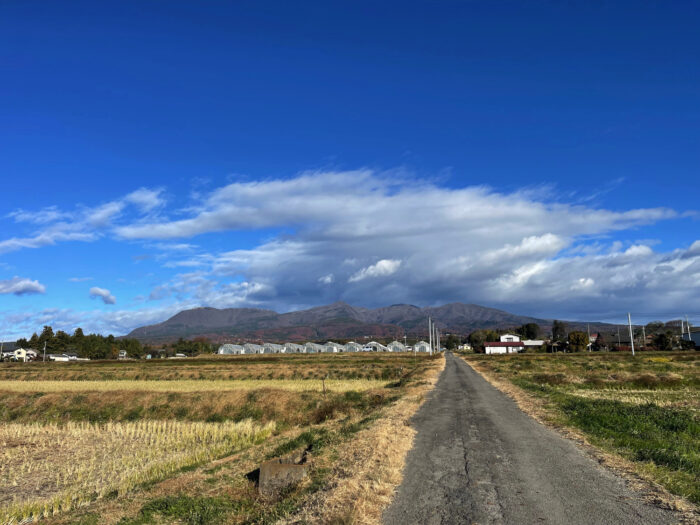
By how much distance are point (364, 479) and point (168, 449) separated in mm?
13147

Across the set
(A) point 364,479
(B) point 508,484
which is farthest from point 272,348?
(B) point 508,484

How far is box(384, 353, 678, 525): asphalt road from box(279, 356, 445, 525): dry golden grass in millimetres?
321

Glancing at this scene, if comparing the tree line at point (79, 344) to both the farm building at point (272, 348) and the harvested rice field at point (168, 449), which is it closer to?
the farm building at point (272, 348)

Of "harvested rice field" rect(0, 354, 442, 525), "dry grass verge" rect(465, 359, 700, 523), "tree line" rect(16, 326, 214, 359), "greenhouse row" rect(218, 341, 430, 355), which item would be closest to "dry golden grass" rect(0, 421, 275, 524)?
"harvested rice field" rect(0, 354, 442, 525)

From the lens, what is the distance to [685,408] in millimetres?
22219

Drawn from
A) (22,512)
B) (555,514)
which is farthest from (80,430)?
(555,514)

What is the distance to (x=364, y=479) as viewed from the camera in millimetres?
10742

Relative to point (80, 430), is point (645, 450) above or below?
above

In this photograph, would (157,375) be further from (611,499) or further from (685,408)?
(611,499)

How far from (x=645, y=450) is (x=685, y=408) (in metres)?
11.9

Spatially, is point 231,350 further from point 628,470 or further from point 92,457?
point 628,470

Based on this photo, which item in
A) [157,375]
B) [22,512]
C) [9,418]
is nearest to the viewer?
[22,512]

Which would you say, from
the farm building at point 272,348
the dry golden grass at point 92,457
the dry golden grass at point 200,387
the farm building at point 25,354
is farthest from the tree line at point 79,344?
the dry golden grass at point 92,457

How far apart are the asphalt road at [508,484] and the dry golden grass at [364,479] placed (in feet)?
1.05
